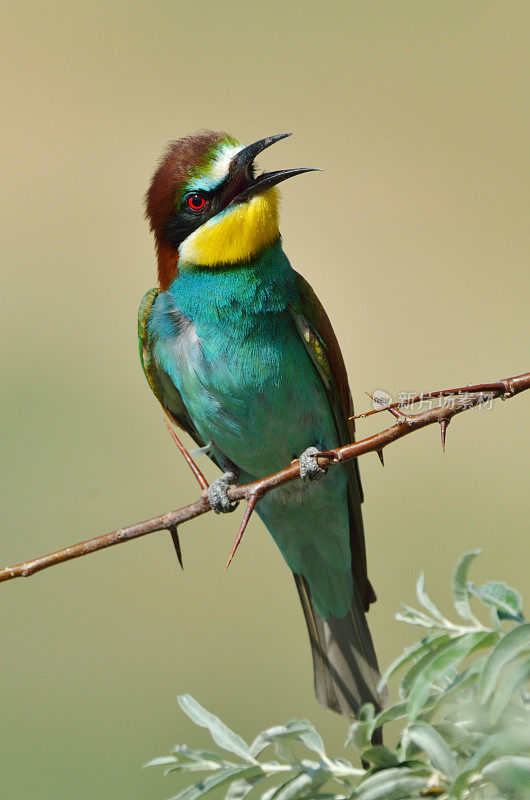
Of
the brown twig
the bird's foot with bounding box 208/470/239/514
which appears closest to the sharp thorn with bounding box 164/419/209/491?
the bird's foot with bounding box 208/470/239/514

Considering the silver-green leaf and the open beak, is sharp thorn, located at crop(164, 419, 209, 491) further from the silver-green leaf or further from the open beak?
the open beak

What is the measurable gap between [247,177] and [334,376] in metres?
0.45

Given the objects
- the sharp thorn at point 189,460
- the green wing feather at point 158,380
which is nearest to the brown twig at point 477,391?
the sharp thorn at point 189,460

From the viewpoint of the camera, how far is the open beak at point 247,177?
1.91m

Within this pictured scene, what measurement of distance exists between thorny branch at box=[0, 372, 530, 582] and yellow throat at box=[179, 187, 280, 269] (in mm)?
789

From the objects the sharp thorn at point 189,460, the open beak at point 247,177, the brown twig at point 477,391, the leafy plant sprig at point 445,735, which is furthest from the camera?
the open beak at point 247,177

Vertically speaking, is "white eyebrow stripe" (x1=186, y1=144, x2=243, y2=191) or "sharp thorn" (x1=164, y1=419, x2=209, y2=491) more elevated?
"white eyebrow stripe" (x1=186, y1=144, x2=243, y2=191)

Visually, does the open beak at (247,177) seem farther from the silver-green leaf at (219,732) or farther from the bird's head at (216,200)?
the silver-green leaf at (219,732)

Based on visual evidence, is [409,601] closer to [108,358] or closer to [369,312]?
[369,312]

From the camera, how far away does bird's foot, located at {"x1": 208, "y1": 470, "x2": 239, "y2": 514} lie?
173 cm

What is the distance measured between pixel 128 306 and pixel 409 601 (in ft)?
8.78

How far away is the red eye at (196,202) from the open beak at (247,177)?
0.18ft

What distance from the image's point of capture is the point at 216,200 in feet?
6.46

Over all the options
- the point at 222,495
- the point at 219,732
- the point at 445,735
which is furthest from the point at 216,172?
the point at 445,735
